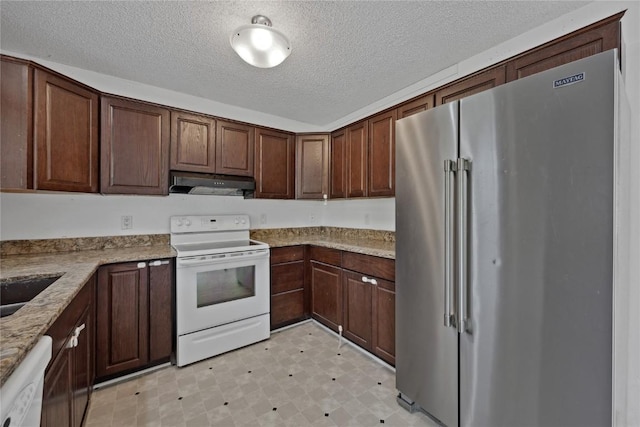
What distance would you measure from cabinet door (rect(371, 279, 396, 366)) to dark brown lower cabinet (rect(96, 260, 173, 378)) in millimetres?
1636

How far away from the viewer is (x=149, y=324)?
2.08 metres

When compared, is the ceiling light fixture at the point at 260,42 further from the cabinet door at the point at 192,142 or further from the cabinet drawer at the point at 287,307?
the cabinet drawer at the point at 287,307

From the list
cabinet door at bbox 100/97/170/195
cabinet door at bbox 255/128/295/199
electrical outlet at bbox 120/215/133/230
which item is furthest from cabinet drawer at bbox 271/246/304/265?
electrical outlet at bbox 120/215/133/230

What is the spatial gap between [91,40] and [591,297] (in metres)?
3.10

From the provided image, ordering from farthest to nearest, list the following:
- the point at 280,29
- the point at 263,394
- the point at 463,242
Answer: the point at 263,394, the point at 280,29, the point at 463,242

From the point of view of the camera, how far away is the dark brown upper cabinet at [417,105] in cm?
211

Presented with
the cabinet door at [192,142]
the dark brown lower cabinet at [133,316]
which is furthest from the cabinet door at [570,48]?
the dark brown lower cabinet at [133,316]

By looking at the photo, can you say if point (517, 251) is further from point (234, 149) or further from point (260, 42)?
point (234, 149)

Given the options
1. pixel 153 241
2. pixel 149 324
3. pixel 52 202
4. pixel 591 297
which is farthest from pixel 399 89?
pixel 52 202

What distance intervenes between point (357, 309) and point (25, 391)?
2034 mm

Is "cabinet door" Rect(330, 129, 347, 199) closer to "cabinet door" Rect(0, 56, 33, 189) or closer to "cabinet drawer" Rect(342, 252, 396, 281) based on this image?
Result: "cabinet drawer" Rect(342, 252, 396, 281)

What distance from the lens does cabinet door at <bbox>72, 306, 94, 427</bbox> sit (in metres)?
1.35

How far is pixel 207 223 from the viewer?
2762mm

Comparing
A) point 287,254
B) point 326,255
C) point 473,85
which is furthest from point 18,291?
point 473,85
